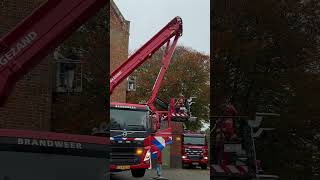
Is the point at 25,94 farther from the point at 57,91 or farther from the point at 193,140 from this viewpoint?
the point at 193,140

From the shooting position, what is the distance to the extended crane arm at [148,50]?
1494cm

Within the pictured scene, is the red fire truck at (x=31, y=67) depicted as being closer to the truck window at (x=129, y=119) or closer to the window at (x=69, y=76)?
the window at (x=69, y=76)

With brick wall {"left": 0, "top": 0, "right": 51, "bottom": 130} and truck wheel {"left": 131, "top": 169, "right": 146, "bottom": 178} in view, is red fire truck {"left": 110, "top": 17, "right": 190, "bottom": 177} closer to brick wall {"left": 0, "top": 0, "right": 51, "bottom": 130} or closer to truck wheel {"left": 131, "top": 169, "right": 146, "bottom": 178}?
truck wheel {"left": 131, "top": 169, "right": 146, "bottom": 178}

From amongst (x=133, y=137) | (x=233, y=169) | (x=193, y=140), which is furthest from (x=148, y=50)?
(x=193, y=140)

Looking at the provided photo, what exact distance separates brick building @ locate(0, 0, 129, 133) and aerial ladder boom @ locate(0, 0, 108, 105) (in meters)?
0.15

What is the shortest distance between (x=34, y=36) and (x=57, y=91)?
69cm

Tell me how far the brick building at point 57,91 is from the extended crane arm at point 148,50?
9269 millimetres

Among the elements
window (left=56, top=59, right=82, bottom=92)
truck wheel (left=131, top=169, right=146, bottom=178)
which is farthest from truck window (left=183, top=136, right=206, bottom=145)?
window (left=56, top=59, right=82, bottom=92)

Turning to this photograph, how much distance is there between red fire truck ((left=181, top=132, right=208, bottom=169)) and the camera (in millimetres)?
24594

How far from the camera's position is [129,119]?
13117mm

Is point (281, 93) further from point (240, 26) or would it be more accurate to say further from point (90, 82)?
point (90, 82)

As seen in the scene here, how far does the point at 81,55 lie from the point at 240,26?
1.69 meters

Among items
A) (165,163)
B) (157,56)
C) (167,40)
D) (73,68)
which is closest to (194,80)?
(157,56)

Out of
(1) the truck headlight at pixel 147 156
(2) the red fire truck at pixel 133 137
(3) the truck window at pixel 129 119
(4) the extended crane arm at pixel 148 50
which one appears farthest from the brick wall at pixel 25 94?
(4) the extended crane arm at pixel 148 50
